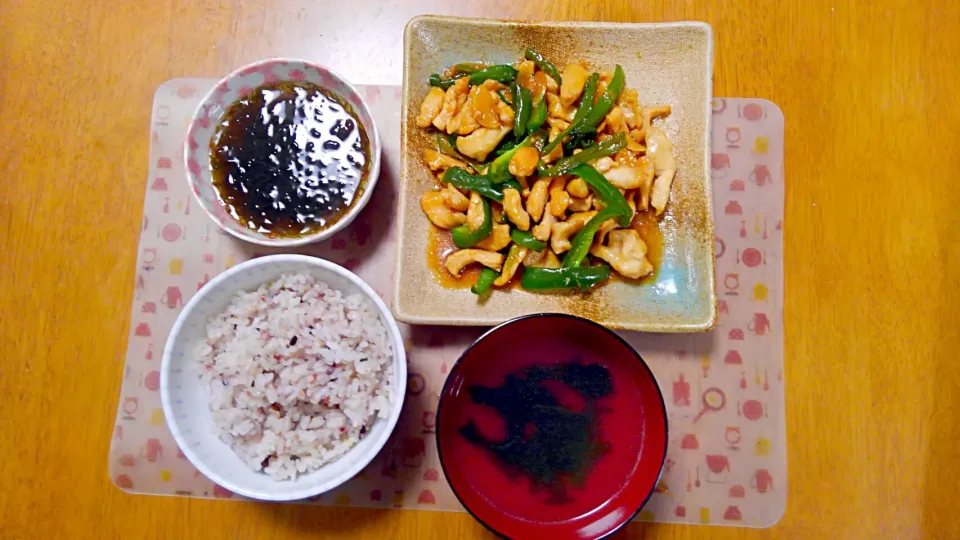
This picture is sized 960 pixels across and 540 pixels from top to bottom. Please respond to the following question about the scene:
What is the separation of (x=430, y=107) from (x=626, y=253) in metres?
0.73

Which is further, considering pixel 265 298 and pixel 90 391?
pixel 90 391

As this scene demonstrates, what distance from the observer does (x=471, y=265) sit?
1.83m

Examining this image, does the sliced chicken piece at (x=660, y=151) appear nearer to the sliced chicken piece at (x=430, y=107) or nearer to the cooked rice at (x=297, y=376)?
the sliced chicken piece at (x=430, y=107)

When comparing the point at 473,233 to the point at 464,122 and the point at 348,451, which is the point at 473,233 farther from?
the point at 348,451

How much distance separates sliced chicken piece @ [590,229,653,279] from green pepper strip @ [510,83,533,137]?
425 millimetres

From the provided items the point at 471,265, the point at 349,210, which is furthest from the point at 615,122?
the point at 349,210

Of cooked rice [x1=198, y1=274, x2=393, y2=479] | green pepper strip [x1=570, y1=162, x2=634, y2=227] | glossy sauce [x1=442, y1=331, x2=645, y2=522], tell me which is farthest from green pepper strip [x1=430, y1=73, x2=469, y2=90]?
glossy sauce [x1=442, y1=331, x2=645, y2=522]

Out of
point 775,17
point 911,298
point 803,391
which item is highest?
point 775,17

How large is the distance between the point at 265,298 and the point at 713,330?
4.47ft

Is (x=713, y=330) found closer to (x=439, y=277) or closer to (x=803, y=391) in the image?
(x=803, y=391)

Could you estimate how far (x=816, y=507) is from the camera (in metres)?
1.86

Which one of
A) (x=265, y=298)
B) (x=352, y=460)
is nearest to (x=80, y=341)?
(x=265, y=298)

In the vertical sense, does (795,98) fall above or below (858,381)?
above

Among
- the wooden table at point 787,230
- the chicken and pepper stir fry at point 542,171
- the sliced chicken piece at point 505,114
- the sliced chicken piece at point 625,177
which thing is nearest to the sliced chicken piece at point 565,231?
the chicken and pepper stir fry at point 542,171
